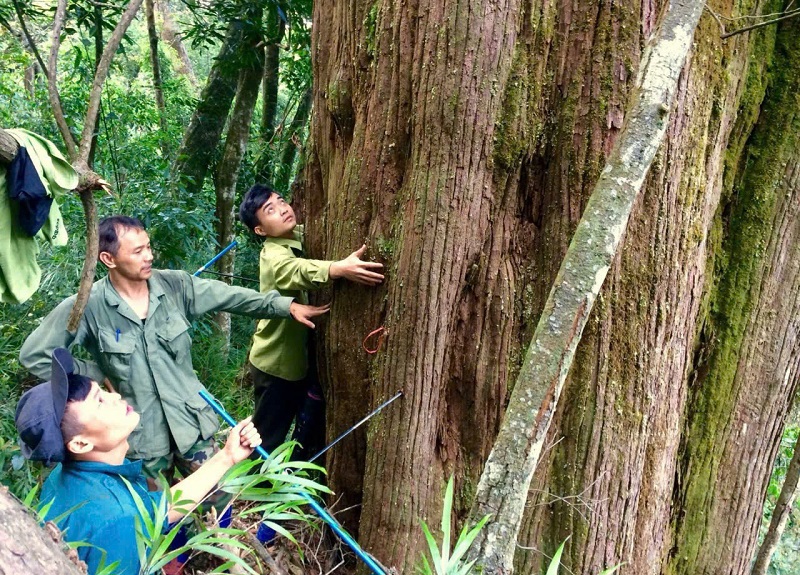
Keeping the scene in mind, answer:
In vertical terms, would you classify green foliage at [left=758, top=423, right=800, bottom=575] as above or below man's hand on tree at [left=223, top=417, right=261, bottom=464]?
below

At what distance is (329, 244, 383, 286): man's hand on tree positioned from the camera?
311 centimetres

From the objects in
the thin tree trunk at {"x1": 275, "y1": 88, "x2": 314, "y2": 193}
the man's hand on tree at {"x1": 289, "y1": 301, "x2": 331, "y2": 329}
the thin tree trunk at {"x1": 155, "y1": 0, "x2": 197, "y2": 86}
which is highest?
the thin tree trunk at {"x1": 155, "y1": 0, "x2": 197, "y2": 86}

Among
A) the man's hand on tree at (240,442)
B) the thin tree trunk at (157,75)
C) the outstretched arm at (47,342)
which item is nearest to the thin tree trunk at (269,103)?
the thin tree trunk at (157,75)

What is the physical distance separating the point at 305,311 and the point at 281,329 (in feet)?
1.41

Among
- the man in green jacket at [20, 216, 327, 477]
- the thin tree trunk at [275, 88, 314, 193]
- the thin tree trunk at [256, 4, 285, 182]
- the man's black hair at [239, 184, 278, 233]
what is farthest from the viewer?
→ the thin tree trunk at [275, 88, 314, 193]

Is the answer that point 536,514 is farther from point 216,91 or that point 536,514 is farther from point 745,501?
point 216,91

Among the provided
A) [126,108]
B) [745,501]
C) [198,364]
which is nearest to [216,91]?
[126,108]

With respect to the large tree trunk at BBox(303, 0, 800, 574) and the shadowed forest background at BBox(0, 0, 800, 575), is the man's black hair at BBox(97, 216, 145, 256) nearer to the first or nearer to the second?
the shadowed forest background at BBox(0, 0, 800, 575)

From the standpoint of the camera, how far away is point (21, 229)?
2633mm

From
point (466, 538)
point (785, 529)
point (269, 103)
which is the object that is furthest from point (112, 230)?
point (269, 103)

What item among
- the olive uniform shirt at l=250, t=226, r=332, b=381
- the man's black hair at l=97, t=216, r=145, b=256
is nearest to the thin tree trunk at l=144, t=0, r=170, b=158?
the olive uniform shirt at l=250, t=226, r=332, b=381

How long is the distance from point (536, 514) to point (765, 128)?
221cm

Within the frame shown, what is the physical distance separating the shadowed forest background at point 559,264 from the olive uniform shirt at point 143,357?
682 mm

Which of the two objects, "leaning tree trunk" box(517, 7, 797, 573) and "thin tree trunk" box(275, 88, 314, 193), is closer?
"leaning tree trunk" box(517, 7, 797, 573)
